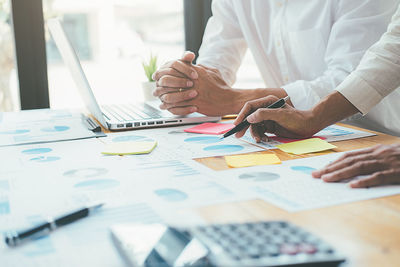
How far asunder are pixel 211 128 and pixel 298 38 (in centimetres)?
57

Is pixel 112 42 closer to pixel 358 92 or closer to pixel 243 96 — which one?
pixel 243 96

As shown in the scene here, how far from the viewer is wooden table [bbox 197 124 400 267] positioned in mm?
499

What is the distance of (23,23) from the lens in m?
1.93

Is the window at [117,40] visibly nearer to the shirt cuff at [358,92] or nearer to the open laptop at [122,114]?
the open laptop at [122,114]

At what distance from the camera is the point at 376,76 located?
114cm

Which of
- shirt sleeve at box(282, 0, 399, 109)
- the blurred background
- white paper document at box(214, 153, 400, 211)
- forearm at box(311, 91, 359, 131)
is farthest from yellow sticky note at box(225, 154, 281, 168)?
the blurred background

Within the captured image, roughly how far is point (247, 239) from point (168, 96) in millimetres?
893

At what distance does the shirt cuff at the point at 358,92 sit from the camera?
114cm

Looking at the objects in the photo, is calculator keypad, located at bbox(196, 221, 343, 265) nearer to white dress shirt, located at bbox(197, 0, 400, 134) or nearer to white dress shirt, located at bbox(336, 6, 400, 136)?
white dress shirt, located at bbox(336, 6, 400, 136)

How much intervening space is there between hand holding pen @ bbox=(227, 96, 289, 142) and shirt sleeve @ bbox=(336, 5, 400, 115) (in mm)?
189

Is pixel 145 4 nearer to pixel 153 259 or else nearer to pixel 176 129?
pixel 176 129

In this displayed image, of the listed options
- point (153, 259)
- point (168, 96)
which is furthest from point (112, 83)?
point (153, 259)

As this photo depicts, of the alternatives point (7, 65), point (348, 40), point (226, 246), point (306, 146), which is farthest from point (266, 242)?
point (7, 65)

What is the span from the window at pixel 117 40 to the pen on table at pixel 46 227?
1.61 metres
